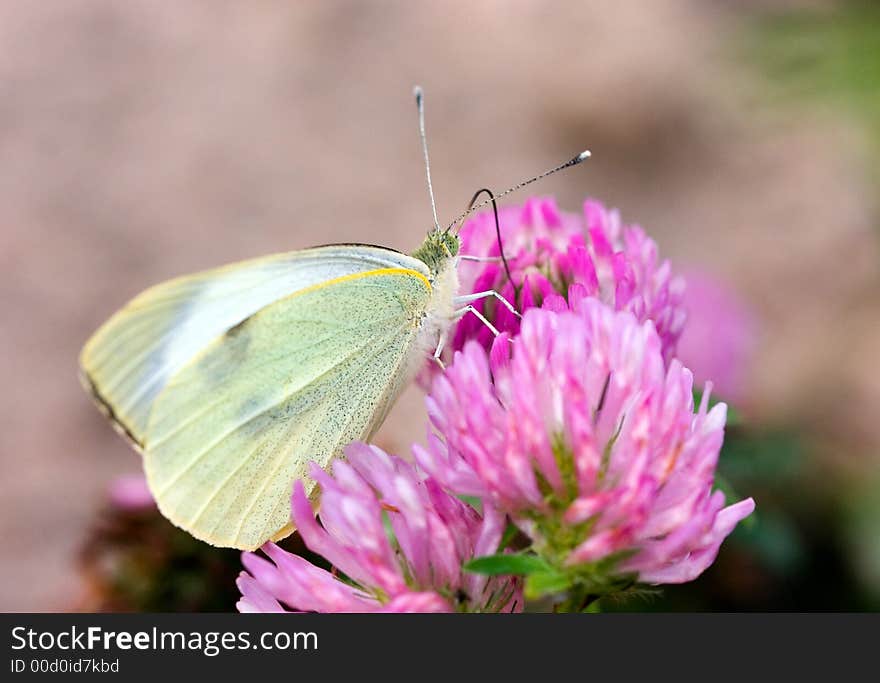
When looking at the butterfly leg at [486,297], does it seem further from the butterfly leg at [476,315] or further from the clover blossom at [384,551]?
the clover blossom at [384,551]

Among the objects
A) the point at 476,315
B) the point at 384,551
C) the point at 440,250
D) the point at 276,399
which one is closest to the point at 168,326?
the point at 276,399

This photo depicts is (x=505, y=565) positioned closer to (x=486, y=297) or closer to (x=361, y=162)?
(x=486, y=297)

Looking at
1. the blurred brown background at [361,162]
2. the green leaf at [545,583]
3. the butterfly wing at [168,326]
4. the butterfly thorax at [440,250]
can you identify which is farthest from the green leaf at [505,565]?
the blurred brown background at [361,162]

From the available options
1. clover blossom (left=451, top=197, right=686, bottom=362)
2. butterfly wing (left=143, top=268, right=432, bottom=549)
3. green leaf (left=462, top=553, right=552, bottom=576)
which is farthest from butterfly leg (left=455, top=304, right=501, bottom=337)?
green leaf (left=462, top=553, right=552, bottom=576)

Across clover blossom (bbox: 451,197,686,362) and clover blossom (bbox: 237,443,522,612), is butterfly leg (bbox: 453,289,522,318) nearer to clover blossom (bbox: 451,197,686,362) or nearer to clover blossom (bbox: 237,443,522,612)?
clover blossom (bbox: 451,197,686,362)

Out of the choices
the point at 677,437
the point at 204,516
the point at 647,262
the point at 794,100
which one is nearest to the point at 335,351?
the point at 204,516
